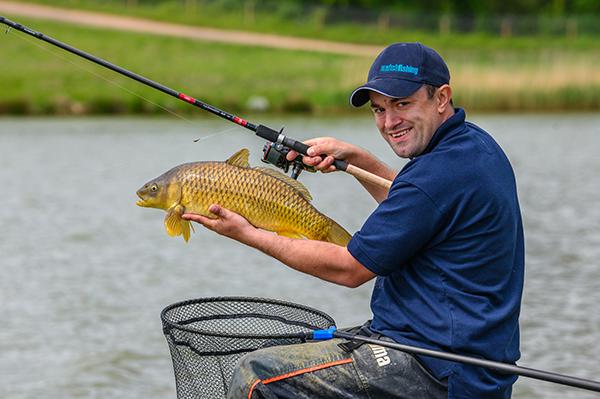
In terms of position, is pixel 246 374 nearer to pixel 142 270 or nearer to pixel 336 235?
pixel 336 235

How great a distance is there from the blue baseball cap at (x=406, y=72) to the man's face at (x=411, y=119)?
4 cm

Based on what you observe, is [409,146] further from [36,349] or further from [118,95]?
[118,95]

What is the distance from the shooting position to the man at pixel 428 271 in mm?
3096

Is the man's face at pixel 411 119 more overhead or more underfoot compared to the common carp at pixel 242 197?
more overhead

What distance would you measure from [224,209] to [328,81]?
2476 centimetres

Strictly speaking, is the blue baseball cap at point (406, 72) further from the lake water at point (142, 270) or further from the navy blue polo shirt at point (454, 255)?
the lake water at point (142, 270)

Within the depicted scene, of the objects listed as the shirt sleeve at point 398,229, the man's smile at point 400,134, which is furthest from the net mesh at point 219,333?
the man's smile at point 400,134

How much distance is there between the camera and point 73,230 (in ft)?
35.9

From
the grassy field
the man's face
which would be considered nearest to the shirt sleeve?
the man's face

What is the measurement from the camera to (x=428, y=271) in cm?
316

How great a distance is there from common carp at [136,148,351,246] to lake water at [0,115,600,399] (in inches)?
92.9

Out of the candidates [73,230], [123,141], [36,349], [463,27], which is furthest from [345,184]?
[463,27]

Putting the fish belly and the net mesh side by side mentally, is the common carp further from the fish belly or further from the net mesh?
the net mesh

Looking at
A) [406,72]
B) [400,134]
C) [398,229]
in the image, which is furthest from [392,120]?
[398,229]
